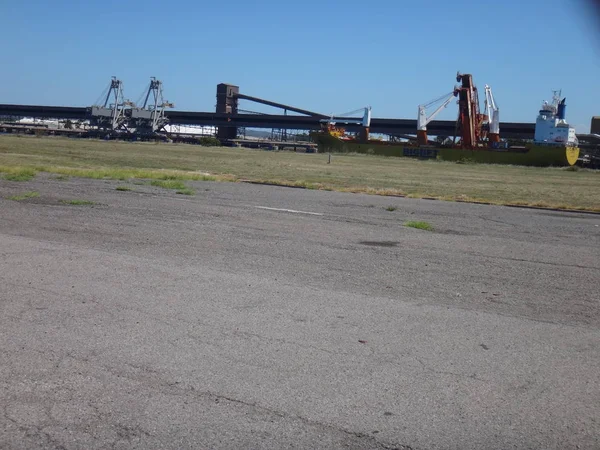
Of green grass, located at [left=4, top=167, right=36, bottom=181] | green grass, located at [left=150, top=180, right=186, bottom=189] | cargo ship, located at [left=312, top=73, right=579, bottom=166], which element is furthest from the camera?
cargo ship, located at [left=312, top=73, right=579, bottom=166]

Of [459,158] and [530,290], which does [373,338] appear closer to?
[530,290]

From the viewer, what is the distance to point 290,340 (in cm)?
599

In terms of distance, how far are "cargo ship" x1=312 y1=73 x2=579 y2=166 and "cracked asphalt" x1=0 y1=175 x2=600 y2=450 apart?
56478 millimetres

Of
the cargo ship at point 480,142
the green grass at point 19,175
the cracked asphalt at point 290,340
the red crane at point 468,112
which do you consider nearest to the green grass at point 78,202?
the cracked asphalt at point 290,340

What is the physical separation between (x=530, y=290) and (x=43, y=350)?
5.46 metres

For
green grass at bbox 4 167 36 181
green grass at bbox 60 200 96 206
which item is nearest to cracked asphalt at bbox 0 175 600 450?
green grass at bbox 60 200 96 206

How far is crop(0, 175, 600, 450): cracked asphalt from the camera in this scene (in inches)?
170

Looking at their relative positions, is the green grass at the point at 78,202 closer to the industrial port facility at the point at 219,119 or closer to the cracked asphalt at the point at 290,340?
the cracked asphalt at the point at 290,340

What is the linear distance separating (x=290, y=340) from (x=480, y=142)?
259ft

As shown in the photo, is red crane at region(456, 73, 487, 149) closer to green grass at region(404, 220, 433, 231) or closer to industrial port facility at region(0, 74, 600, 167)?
industrial port facility at region(0, 74, 600, 167)

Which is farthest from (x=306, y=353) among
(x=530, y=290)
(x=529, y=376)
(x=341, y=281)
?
(x=530, y=290)

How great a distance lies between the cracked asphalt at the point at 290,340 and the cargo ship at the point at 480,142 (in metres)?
56.5

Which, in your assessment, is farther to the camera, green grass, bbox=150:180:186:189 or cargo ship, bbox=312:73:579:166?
cargo ship, bbox=312:73:579:166

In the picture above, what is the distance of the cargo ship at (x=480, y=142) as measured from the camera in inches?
2670
